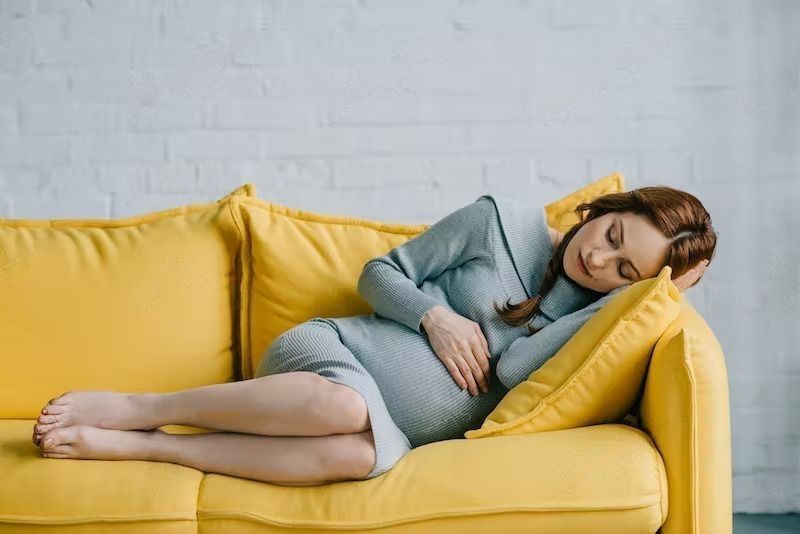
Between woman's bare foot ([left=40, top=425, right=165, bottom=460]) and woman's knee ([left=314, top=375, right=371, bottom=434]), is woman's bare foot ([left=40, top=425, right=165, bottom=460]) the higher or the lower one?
the lower one

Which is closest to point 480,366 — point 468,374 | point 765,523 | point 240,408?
point 468,374

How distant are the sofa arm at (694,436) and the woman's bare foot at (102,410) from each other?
0.93m

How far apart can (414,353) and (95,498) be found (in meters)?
0.66

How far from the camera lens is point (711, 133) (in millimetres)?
2547

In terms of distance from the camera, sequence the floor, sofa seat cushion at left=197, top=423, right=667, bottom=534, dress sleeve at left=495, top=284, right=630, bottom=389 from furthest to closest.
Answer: the floor, dress sleeve at left=495, top=284, right=630, bottom=389, sofa seat cushion at left=197, top=423, right=667, bottom=534

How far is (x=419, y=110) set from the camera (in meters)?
2.52

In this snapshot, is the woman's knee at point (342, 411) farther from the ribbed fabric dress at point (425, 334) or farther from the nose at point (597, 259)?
the nose at point (597, 259)

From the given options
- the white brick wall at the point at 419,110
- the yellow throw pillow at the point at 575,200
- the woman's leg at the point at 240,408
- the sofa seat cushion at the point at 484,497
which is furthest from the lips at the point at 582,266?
the white brick wall at the point at 419,110

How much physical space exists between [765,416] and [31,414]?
75.9 inches

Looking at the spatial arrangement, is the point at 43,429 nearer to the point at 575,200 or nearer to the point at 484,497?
the point at 484,497

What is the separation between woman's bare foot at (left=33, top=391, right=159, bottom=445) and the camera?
1.65 meters

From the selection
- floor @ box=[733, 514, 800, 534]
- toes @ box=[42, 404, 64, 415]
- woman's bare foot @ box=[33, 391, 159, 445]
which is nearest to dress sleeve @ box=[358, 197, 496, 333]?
woman's bare foot @ box=[33, 391, 159, 445]

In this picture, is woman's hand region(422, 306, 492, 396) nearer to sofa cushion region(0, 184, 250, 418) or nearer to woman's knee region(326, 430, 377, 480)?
woman's knee region(326, 430, 377, 480)

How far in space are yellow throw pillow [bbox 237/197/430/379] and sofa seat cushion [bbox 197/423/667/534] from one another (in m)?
0.59
